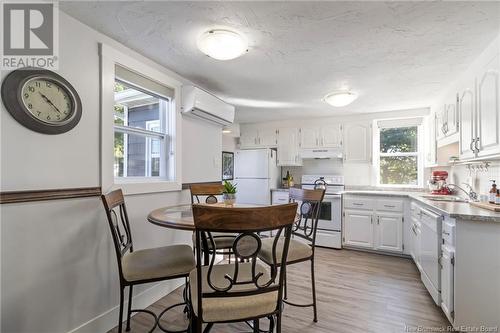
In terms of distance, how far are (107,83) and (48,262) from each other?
128cm

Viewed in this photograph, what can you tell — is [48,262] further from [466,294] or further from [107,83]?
[466,294]

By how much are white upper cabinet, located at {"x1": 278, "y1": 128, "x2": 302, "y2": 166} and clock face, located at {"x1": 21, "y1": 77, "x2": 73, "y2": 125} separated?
11.8 ft

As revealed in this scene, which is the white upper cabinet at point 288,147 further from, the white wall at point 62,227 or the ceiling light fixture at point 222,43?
the white wall at point 62,227

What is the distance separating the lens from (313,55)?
213 cm

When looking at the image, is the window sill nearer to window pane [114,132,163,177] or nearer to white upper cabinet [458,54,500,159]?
window pane [114,132,163,177]

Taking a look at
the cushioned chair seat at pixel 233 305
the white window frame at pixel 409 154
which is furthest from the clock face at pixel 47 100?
the white window frame at pixel 409 154

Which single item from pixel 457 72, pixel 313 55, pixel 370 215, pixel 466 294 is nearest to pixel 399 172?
pixel 370 215

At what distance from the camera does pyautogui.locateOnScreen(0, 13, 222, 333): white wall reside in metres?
1.38

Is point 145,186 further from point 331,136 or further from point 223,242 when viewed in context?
point 331,136

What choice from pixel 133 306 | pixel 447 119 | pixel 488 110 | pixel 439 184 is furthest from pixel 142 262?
pixel 439 184

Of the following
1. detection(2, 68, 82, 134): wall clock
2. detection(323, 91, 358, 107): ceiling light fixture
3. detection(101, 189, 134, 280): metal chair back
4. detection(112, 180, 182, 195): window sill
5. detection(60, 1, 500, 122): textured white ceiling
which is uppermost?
detection(60, 1, 500, 122): textured white ceiling

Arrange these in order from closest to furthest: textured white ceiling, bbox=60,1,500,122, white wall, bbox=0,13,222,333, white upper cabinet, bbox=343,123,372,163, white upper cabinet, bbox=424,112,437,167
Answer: white wall, bbox=0,13,222,333 → textured white ceiling, bbox=60,1,500,122 → white upper cabinet, bbox=424,112,437,167 → white upper cabinet, bbox=343,123,372,163

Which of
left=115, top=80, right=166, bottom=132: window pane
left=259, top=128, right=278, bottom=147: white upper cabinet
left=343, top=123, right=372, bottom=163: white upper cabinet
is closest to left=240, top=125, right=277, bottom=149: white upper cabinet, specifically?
left=259, top=128, right=278, bottom=147: white upper cabinet

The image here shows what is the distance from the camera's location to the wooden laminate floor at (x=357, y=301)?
75.7 inches
